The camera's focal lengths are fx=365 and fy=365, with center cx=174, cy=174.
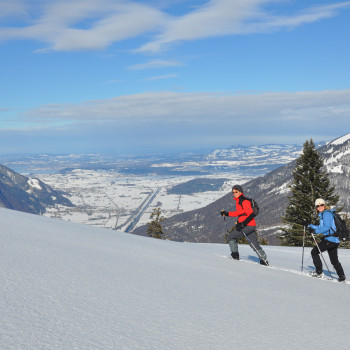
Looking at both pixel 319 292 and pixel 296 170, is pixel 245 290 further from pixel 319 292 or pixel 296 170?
pixel 296 170

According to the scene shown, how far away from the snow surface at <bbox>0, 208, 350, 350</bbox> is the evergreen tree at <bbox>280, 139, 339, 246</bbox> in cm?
2588

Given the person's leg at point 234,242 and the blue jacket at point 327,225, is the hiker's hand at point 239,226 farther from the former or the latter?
the blue jacket at point 327,225

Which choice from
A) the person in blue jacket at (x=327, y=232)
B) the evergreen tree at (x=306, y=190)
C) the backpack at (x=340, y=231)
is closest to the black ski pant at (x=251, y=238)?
the person in blue jacket at (x=327, y=232)

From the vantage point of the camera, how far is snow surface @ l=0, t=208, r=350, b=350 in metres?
3.35

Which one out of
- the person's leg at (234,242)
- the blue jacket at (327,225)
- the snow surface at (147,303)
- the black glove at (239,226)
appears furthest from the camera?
the person's leg at (234,242)

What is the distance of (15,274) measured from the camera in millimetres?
4758

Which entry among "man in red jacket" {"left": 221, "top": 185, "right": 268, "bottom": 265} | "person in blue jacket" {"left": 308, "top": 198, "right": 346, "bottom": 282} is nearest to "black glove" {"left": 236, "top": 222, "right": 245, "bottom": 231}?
"man in red jacket" {"left": 221, "top": 185, "right": 268, "bottom": 265}

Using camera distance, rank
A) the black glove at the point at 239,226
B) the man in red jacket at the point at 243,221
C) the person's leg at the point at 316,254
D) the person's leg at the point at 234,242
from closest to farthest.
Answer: the person's leg at the point at 316,254
the man in red jacket at the point at 243,221
the black glove at the point at 239,226
the person's leg at the point at 234,242

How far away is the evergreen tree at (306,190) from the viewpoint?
3247 centimetres

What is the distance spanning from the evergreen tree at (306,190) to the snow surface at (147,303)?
25.9 metres

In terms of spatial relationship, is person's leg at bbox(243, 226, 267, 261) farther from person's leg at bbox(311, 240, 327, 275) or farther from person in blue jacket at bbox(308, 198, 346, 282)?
person in blue jacket at bbox(308, 198, 346, 282)

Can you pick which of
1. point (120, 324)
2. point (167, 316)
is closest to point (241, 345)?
point (167, 316)

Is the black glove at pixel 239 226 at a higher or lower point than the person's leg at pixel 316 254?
higher

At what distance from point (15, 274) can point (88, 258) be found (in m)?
1.94
